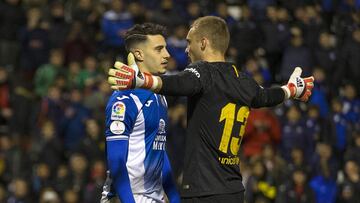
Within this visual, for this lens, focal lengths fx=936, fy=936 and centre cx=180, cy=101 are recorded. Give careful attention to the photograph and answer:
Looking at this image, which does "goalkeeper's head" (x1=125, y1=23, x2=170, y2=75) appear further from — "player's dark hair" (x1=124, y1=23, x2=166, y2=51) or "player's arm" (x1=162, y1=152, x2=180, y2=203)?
"player's arm" (x1=162, y1=152, x2=180, y2=203)

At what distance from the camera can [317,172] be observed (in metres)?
15.5

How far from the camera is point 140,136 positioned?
272 inches

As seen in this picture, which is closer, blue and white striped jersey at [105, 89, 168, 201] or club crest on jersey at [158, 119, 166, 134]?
blue and white striped jersey at [105, 89, 168, 201]

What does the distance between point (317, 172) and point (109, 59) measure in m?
4.80

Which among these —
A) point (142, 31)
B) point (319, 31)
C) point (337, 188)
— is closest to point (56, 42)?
point (319, 31)

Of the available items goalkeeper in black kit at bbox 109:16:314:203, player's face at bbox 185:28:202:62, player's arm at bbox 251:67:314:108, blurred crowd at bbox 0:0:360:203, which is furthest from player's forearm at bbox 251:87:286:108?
blurred crowd at bbox 0:0:360:203

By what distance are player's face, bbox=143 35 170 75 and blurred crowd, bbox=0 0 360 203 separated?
7.81 metres

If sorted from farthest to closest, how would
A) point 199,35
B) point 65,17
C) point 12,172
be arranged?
point 65,17 → point 12,172 → point 199,35

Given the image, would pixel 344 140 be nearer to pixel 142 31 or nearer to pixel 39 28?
pixel 39 28

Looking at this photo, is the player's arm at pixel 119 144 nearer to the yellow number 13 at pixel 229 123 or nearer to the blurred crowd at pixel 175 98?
the yellow number 13 at pixel 229 123

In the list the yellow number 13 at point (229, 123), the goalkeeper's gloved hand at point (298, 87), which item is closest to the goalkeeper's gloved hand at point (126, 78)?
the yellow number 13 at point (229, 123)

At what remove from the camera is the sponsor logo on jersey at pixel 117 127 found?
6707mm

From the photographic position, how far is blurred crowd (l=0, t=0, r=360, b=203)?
15.3m

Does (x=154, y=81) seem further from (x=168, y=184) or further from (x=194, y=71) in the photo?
(x=168, y=184)
